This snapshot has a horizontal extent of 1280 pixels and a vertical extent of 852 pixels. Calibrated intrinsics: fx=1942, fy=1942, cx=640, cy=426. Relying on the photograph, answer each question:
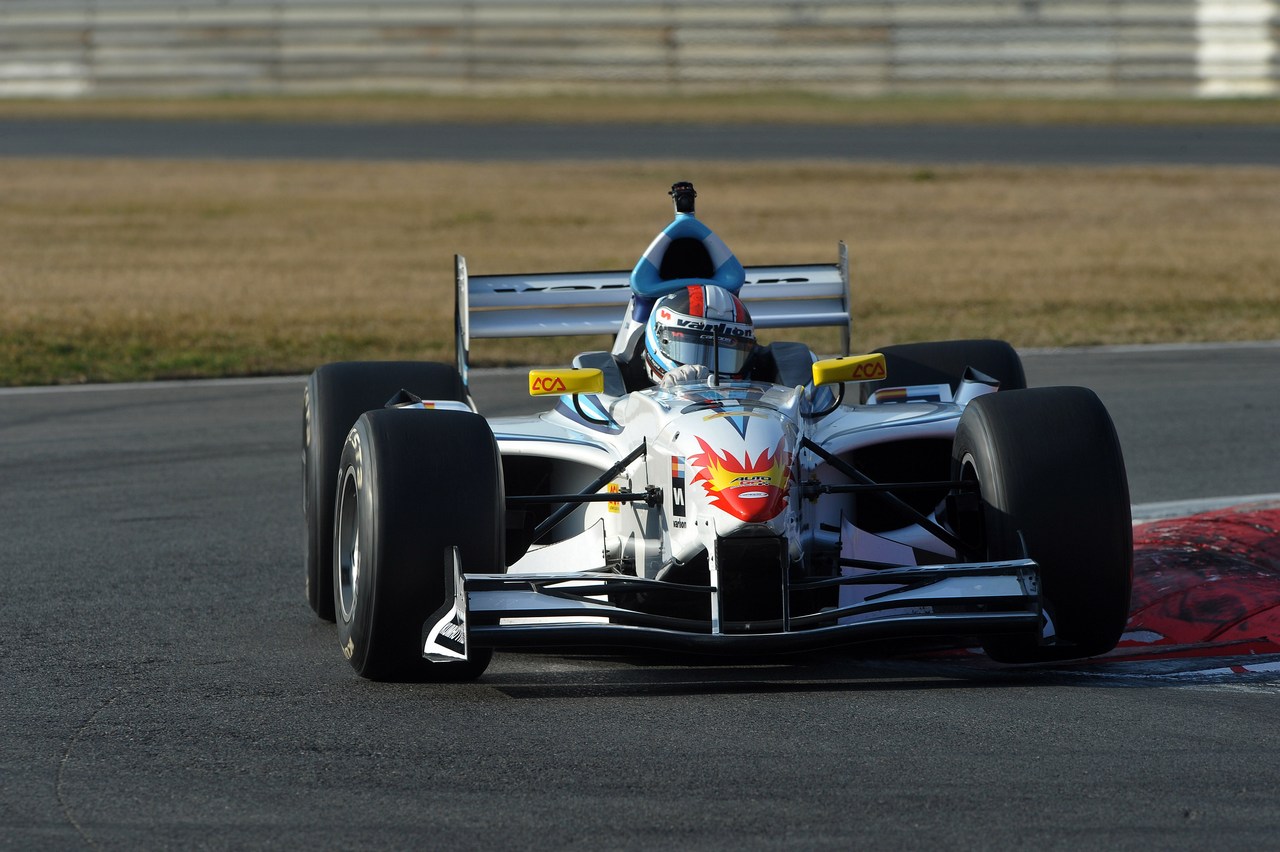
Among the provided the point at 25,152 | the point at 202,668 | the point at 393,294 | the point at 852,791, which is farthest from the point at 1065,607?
the point at 25,152

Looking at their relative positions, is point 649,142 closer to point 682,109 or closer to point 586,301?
point 682,109

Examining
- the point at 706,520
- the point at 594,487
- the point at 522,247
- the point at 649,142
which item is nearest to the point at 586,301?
the point at 594,487

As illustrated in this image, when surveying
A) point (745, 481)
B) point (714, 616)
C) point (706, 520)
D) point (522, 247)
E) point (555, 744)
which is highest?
point (522, 247)

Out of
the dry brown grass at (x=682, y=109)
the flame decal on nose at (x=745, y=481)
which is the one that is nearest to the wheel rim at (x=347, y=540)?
the flame decal on nose at (x=745, y=481)

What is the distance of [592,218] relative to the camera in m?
24.3

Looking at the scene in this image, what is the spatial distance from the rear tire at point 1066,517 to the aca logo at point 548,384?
4.87ft

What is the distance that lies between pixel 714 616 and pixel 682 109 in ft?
109

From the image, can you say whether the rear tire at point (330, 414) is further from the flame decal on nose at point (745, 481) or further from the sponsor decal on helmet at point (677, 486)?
the flame decal on nose at point (745, 481)

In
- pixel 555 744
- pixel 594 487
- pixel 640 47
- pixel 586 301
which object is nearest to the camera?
pixel 555 744

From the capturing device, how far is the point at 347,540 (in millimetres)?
6688

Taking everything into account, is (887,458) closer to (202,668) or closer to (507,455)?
(507,455)

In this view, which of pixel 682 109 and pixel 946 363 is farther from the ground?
pixel 682 109

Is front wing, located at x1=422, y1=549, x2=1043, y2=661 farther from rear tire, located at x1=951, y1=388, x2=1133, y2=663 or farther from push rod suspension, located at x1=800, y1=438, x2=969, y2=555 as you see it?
push rod suspension, located at x1=800, y1=438, x2=969, y2=555

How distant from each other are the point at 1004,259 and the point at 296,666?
594 inches
